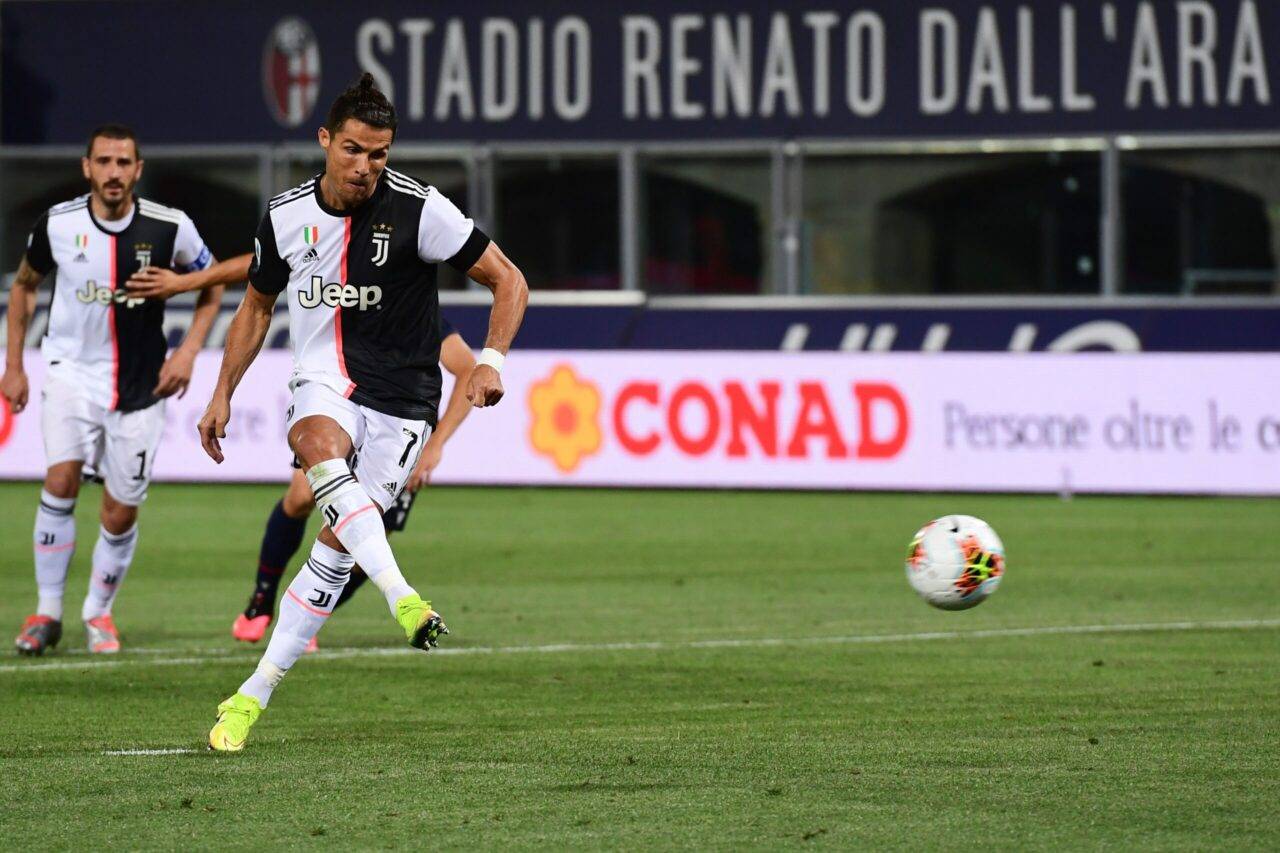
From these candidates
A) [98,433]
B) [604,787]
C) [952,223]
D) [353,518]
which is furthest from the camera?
[952,223]

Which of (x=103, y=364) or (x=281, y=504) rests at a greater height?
(x=103, y=364)

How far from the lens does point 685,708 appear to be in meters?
8.98

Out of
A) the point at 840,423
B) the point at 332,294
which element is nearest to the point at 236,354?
the point at 332,294

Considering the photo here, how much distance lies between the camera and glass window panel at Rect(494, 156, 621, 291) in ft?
94.1

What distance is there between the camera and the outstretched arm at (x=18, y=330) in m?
11.1

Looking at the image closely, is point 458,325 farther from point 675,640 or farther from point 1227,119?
point 675,640

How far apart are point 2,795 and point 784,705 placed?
3016 millimetres

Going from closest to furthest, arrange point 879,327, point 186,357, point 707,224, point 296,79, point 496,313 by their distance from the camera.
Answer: point 496,313, point 186,357, point 879,327, point 707,224, point 296,79

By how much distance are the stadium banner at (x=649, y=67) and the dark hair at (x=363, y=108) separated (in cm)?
1968

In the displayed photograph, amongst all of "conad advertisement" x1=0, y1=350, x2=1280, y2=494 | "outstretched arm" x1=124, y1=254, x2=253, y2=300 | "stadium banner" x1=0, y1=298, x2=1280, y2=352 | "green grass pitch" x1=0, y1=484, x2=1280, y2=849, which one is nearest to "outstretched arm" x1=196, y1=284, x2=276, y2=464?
"green grass pitch" x1=0, y1=484, x2=1280, y2=849

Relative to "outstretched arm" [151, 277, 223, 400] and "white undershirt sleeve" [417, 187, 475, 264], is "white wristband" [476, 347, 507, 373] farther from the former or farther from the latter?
"outstretched arm" [151, 277, 223, 400]

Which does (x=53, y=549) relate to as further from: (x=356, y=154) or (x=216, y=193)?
(x=216, y=193)

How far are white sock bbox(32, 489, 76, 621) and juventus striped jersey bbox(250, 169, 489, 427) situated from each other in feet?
10.0

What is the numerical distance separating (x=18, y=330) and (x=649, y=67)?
17829 millimetres
